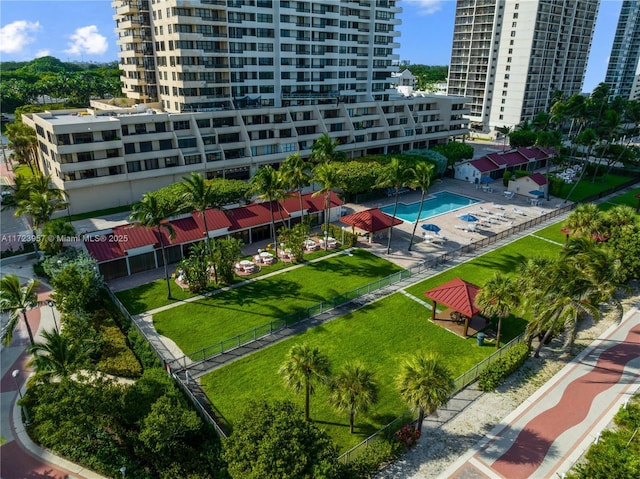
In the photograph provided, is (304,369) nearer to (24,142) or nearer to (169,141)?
(169,141)

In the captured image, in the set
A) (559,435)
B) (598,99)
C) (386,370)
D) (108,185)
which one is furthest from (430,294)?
(598,99)

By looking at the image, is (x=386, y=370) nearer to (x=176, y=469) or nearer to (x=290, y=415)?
(x=290, y=415)

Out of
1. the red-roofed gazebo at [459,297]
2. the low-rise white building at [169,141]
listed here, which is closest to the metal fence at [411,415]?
the red-roofed gazebo at [459,297]

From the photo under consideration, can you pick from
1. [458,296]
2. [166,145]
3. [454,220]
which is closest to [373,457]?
[458,296]

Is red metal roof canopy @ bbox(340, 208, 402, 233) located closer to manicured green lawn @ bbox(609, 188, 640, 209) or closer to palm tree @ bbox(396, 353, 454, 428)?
palm tree @ bbox(396, 353, 454, 428)

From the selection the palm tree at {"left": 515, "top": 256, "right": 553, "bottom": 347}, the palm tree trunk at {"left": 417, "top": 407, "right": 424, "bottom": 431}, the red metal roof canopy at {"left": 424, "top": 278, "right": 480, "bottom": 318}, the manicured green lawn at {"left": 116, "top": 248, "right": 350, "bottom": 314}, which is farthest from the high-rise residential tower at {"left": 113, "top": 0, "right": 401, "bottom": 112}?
the palm tree trunk at {"left": 417, "top": 407, "right": 424, "bottom": 431}
